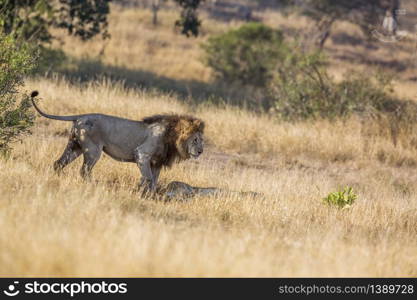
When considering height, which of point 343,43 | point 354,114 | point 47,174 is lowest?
point 343,43

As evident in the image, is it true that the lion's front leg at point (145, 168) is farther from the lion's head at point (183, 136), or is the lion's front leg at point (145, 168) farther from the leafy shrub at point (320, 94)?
the leafy shrub at point (320, 94)

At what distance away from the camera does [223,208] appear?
7.24m

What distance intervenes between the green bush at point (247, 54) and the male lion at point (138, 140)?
16855mm

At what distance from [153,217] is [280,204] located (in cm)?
203

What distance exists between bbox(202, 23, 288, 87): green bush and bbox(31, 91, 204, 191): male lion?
16855 millimetres

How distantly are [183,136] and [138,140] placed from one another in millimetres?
517

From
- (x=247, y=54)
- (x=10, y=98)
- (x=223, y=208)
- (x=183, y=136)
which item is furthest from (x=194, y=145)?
(x=247, y=54)

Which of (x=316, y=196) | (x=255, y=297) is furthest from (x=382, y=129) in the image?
(x=255, y=297)

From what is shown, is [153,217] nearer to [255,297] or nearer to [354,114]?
[255,297]

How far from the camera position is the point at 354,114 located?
1477cm

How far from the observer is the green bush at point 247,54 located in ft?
80.6

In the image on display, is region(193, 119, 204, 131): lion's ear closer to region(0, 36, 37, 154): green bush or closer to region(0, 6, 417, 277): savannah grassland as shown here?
region(0, 6, 417, 277): savannah grassland

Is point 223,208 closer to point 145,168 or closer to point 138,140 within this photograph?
point 145,168

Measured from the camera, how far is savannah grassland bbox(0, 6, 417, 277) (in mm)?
4672
